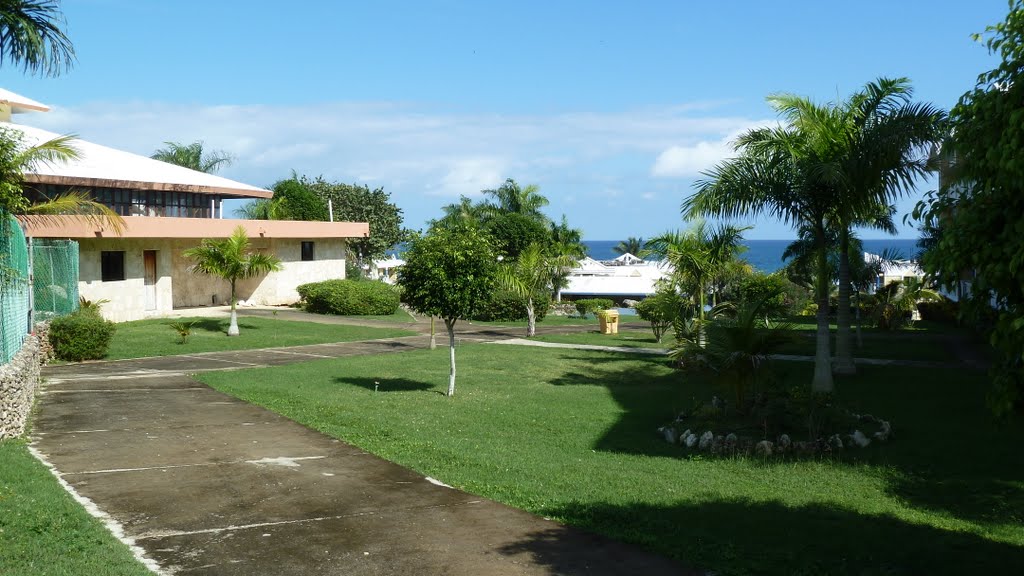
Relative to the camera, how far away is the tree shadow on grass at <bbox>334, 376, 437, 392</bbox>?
708 inches

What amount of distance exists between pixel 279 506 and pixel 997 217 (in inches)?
257

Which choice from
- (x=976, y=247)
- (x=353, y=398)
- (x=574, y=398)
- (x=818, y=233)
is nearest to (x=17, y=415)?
(x=353, y=398)

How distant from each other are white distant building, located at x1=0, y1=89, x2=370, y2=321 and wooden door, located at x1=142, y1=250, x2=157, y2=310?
0.04 m

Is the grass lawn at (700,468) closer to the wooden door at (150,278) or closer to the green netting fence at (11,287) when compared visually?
the green netting fence at (11,287)

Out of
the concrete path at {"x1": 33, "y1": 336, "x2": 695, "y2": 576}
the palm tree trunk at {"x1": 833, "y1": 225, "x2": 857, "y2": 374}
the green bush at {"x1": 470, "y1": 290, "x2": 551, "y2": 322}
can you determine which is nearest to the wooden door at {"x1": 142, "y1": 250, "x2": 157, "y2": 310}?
the green bush at {"x1": 470, "y1": 290, "x2": 551, "y2": 322}

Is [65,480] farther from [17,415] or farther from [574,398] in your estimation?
[574,398]

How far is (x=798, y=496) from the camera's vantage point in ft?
30.0

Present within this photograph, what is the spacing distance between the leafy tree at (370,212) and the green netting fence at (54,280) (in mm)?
36505

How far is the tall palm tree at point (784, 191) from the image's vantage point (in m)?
16.9

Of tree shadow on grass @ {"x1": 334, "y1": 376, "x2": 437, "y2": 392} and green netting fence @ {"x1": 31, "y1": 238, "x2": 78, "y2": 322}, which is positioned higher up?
green netting fence @ {"x1": 31, "y1": 238, "x2": 78, "y2": 322}

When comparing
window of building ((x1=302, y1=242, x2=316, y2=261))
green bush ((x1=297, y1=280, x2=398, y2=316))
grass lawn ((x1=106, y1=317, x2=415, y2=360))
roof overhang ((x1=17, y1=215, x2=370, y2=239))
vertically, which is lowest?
grass lawn ((x1=106, y1=317, x2=415, y2=360))

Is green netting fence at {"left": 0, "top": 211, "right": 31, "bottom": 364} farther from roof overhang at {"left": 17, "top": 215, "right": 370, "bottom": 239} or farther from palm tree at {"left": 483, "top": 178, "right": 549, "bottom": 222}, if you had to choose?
palm tree at {"left": 483, "top": 178, "right": 549, "bottom": 222}

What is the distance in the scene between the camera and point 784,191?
55.6 feet

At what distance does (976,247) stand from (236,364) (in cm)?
1846
